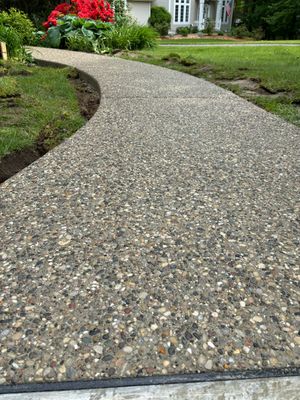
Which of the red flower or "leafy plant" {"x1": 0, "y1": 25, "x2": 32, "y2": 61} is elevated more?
the red flower

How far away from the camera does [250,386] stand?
1.15m

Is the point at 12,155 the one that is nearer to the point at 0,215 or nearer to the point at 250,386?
the point at 0,215

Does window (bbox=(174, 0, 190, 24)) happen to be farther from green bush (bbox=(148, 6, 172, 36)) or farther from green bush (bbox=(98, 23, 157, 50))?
green bush (bbox=(98, 23, 157, 50))

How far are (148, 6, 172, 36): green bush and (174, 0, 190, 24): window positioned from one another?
10.5ft

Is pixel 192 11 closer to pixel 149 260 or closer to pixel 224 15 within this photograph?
pixel 224 15

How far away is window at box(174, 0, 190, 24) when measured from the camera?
1168 inches

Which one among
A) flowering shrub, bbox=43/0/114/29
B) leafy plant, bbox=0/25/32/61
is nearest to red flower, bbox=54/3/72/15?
flowering shrub, bbox=43/0/114/29

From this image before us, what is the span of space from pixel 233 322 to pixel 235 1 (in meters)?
39.0

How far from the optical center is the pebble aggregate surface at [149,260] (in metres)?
1.25

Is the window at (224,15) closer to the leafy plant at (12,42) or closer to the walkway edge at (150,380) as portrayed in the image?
the leafy plant at (12,42)

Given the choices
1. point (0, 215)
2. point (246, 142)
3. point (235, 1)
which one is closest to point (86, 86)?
point (246, 142)

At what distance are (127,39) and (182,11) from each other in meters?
21.1

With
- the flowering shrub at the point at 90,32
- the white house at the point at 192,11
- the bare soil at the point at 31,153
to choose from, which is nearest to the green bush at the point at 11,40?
the flowering shrub at the point at 90,32

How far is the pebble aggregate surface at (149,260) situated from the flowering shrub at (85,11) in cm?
1070
